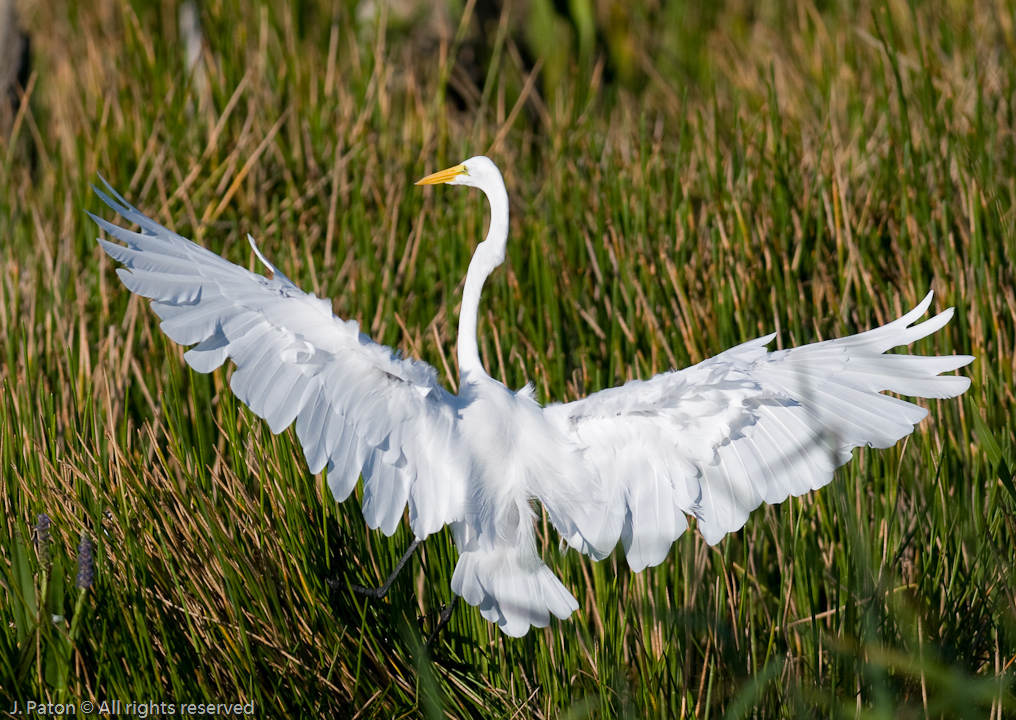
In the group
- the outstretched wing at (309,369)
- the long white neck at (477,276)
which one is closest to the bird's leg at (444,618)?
the outstretched wing at (309,369)

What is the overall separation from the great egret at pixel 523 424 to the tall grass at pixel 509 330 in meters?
0.14

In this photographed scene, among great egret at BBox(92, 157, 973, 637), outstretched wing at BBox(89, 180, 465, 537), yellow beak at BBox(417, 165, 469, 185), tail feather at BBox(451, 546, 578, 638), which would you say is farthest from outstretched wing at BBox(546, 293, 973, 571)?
yellow beak at BBox(417, 165, 469, 185)

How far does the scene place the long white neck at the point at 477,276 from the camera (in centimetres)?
188

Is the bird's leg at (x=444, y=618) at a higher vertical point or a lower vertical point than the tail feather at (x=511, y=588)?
lower

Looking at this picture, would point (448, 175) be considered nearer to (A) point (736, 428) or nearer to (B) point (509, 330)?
(B) point (509, 330)

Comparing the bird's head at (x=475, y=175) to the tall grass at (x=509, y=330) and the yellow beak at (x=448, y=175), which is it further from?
the tall grass at (x=509, y=330)

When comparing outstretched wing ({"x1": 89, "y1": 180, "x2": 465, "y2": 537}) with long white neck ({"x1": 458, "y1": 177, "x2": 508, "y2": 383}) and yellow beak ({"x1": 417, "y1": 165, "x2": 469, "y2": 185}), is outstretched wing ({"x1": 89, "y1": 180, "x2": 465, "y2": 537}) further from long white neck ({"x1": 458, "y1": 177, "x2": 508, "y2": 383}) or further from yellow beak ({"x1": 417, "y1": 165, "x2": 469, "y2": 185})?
yellow beak ({"x1": 417, "y1": 165, "x2": 469, "y2": 185})

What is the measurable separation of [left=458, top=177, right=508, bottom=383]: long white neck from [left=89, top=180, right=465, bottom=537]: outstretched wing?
30 centimetres

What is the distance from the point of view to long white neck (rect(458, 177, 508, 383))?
1.88 m

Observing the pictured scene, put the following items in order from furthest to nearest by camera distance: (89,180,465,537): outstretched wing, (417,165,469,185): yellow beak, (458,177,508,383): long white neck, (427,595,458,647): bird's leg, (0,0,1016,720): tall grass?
(417,165,469,185): yellow beak → (458,177,508,383): long white neck → (427,595,458,647): bird's leg → (0,0,1016,720): tall grass → (89,180,465,537): outstretched wing

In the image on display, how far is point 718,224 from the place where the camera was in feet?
8.90

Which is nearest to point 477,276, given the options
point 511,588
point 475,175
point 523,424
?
point 475,175

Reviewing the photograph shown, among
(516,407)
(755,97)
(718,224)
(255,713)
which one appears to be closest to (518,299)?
(718,224)

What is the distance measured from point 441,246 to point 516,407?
4.26ft
